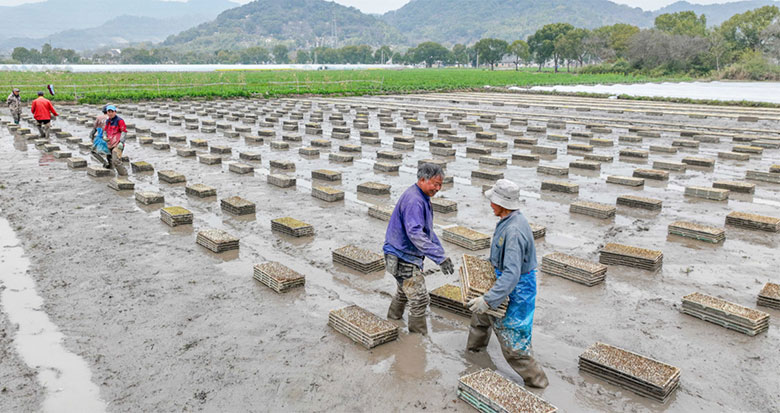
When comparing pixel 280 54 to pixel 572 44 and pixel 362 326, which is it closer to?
pixel 572 44

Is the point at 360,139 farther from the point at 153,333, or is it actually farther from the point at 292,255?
the point at 153,333

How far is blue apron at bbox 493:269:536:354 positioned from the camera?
379 cm

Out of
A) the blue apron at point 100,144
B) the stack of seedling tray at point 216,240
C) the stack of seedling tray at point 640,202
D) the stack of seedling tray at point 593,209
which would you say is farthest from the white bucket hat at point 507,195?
the blue apron at point 100,144

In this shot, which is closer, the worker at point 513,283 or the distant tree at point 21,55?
the worker at point 513,283

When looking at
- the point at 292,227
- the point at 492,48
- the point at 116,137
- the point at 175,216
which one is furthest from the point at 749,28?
the point at 175,216

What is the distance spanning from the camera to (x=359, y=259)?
20.6 feet

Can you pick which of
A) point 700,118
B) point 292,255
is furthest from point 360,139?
point 700,118

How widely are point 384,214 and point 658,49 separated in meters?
66.9

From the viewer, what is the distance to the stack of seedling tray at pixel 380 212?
27.0 ft

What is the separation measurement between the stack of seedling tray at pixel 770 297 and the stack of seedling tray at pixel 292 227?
17.2 feet

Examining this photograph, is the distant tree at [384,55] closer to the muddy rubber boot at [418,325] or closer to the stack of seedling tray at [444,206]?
the stack of seedling tray at [444,206]

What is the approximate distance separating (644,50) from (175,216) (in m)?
69.8

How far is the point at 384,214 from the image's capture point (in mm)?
8250

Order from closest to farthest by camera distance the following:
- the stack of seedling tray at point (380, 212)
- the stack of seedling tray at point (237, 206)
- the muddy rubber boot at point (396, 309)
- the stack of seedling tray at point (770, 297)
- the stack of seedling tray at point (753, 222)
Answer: the muddy rubber boot at point (396, 309), the stack of seedling tray at point (770, 297), the stack of seedling tray at point (753, 222), the stack of seedling tray at point (380, 212), the stack of seedling tray at point (237, 206)
